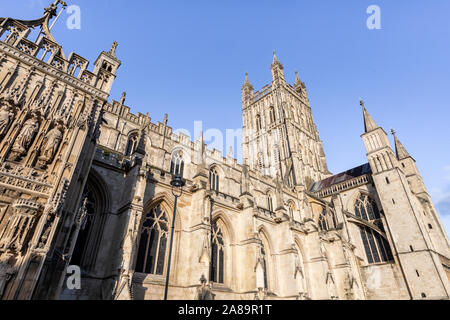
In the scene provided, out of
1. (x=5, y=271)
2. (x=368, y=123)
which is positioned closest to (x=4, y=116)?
(x=5, y=271)

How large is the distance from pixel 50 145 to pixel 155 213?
7039 mm

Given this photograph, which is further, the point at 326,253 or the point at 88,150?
the point at 326,253

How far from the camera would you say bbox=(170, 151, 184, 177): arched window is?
21016 millimetres

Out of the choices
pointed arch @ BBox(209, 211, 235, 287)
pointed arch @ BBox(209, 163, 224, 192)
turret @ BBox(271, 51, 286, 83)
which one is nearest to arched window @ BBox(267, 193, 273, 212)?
pointed arch @ BBox(209, 163, 224, 192)

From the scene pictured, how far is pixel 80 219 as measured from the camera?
837 centimetres

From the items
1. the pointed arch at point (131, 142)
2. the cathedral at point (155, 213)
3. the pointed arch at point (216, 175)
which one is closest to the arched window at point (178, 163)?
the cathedral at point (155, 213)

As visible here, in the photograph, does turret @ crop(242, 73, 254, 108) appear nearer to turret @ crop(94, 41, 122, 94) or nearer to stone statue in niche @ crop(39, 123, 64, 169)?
turret @ crop(94, 41, 122, 94)

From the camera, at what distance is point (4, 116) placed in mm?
7188

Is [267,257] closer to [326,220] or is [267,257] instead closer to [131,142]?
[326,220]

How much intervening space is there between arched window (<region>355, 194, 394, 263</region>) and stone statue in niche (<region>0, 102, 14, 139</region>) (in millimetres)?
28443

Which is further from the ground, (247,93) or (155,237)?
(247,93)
